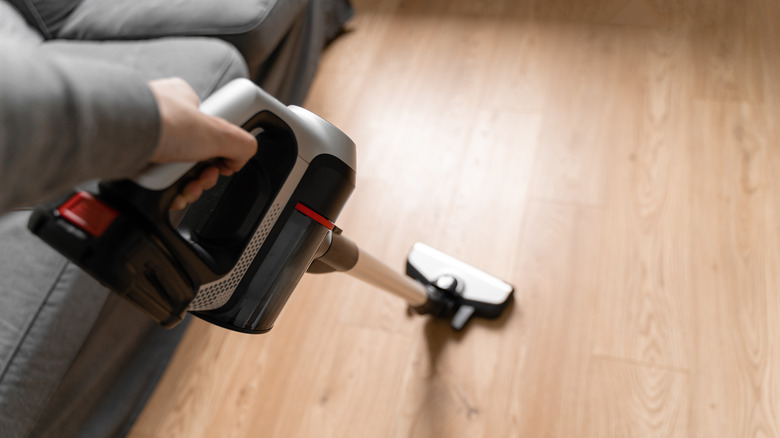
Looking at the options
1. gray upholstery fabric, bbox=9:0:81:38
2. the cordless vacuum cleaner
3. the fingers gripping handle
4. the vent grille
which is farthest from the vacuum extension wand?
gray upholstery fabric, bbox=9:0:81:38

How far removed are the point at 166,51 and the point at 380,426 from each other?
3.42 feet

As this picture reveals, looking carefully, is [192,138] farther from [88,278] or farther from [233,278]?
[88,278]

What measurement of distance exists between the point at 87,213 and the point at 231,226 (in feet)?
0.74

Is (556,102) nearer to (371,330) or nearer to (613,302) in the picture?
(613,302)

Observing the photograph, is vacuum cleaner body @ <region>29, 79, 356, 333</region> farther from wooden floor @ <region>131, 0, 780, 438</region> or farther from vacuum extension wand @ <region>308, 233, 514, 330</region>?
wooden floor @ <region>131, 0, 780, 438</region>

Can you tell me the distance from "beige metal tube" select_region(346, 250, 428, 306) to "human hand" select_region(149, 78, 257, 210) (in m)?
0.41

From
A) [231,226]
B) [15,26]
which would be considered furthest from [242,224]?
[15,26]

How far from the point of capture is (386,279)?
1.19 m

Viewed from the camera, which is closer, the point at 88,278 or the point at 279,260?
Result: the point at 279,260

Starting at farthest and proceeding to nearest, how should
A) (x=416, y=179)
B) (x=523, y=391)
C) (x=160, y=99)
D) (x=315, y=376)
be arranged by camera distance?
(x=416, y=179) < (x=315, y=376) < (x=523, y=391) < (x=160, y=99)

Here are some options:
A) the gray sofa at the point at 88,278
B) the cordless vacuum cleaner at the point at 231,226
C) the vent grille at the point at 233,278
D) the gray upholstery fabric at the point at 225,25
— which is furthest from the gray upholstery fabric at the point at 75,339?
the vent grille at the point at 233,278

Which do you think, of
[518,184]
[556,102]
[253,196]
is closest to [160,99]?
[253,196]

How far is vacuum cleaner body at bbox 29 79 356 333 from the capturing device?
2.25ft

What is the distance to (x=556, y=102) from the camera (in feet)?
5.84
